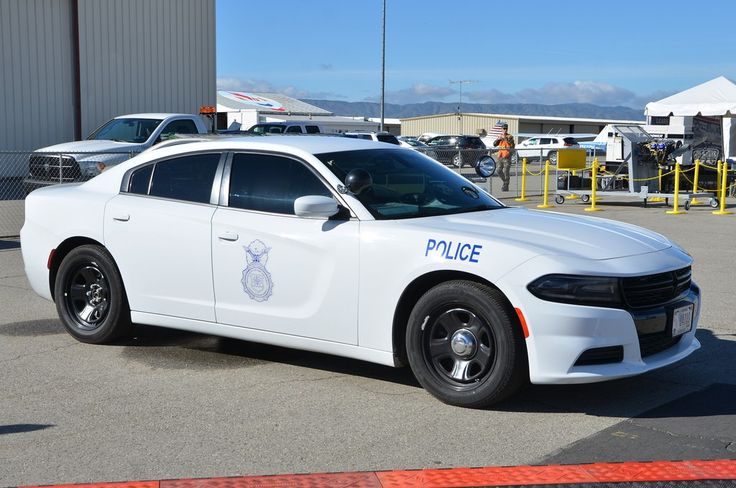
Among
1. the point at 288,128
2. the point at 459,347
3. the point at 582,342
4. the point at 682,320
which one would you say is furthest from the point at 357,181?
the point at 288,128

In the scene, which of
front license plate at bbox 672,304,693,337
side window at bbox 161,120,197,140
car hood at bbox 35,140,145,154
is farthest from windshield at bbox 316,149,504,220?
side window at bbox 161,120,197,140

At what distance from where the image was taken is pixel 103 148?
58.4 feet

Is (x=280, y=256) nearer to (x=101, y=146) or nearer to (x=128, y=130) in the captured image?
(x=101, y=146)

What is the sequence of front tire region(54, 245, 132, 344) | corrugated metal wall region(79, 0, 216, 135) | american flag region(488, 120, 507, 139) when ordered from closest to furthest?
front tire region(54, 245, 132, 344) < american flag region(488, 120, 507, 139) < corrugated metal wall region(79, 0, 216, 135)

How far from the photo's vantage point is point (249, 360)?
21.5 ft

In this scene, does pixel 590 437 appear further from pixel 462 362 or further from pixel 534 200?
pixel 534 200

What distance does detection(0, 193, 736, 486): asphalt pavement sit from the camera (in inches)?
179

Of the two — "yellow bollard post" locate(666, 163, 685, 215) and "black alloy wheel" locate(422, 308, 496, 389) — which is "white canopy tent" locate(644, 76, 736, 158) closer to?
"yellow bollard post" locate(666, 163, 685, 215)

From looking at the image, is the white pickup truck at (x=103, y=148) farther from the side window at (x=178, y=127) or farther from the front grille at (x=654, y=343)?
the front grille at (x=654, y=343)

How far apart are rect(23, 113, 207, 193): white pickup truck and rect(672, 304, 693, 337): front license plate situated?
11.3 m

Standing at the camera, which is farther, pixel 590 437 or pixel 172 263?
pixel 172 263

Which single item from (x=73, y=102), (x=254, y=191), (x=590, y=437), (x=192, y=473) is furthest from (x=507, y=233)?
(x=73, y=102)

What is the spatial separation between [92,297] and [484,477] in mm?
3780

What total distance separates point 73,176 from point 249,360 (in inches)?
456
